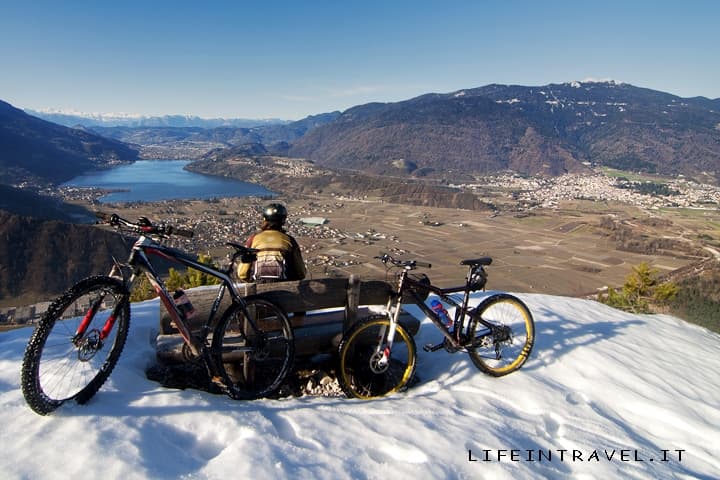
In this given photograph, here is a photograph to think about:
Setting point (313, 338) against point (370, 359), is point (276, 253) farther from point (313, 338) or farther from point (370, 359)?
point (370, 359)

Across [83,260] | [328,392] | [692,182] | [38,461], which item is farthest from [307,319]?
[692,182]

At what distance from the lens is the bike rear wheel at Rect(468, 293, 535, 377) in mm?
5074

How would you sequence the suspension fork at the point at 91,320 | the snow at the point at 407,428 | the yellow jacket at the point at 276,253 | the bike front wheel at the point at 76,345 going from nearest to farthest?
the snow at the point at 407,428
the bike front wheel at the point at 76,345
the suspension fork at the point at 91,320
the yellow jacket at the point at 276,253

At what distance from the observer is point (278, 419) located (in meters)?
3.48

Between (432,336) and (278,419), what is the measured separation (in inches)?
134

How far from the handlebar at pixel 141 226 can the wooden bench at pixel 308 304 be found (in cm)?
97

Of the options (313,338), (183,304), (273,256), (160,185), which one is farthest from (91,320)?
(160,185)

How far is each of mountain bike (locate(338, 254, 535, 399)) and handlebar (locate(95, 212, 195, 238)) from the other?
2.16 meters

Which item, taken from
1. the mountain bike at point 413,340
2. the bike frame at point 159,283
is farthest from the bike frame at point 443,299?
the bike frame at point 159,283

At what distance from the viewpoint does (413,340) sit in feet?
15.6

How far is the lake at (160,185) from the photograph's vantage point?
120 metres

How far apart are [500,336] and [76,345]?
4.87 metres

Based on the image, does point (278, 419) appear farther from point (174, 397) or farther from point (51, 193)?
point (51, 193)

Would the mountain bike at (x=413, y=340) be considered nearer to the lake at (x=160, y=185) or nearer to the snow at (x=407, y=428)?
the snow at (x=407, y=428)
